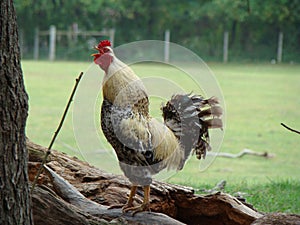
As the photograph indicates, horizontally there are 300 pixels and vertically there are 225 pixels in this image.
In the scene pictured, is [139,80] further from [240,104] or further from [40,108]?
[240,104]

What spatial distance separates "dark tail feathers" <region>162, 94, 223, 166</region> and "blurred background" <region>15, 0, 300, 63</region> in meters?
17.9

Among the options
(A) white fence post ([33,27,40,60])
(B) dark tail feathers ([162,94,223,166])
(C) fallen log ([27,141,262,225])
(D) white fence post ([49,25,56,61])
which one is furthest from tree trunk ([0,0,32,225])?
(A) white fence post ([33,27,40,60])

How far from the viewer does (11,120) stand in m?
1.94

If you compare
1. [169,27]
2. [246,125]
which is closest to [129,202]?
[246,125]

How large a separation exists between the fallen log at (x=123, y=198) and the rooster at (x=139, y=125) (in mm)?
134

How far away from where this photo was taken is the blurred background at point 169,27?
70.3 ft

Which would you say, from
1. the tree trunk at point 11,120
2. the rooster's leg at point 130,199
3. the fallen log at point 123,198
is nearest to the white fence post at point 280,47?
the fallen log at point 123,198

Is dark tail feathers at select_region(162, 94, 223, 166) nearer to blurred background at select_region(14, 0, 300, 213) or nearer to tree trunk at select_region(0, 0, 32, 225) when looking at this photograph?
tree trunk at select_region(0, 0, 32, 225)

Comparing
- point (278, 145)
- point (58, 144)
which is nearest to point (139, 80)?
point (58, 144)

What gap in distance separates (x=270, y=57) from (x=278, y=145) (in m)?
13.6

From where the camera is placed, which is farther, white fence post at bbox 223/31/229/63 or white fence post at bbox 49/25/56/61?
white fence post at bbox 49/25/56/61

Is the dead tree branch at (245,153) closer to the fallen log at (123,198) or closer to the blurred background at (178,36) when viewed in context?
the fallen log at (123,198)

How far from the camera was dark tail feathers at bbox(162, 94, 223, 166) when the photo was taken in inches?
128

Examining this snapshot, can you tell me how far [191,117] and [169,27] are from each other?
19.8 m
